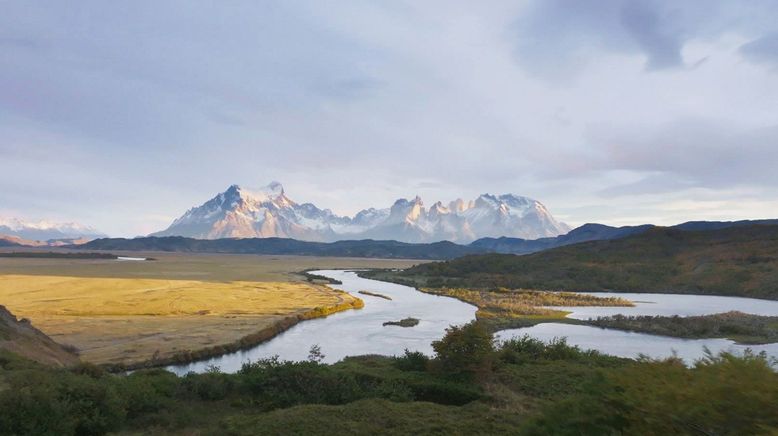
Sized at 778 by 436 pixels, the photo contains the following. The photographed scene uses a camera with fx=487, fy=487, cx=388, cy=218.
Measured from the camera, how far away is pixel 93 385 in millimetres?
18734

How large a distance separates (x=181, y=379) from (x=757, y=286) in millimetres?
122145

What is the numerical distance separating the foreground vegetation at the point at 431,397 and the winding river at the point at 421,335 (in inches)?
504

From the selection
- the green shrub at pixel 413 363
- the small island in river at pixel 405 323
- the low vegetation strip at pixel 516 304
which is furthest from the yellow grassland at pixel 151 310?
the green shrub at pixel 413 363

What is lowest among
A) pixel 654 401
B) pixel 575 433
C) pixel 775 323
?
pixel 775 323

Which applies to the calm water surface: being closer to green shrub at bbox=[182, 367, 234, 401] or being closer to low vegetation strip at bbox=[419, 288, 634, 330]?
low vegetation strip at bbox=[419, 288, 634, 330]

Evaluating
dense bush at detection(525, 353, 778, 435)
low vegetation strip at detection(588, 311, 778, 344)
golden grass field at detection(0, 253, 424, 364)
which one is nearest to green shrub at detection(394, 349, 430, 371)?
dense bush at detection(525, 353, 778, 435)

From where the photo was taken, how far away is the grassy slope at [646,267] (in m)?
115

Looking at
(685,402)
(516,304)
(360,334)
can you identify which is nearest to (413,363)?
(685,402)

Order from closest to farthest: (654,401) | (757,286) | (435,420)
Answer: (654,401) < (435,420) < (757,286)

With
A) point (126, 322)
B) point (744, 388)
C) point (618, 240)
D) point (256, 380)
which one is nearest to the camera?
point (744, 388)

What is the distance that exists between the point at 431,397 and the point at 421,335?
32.9 meters

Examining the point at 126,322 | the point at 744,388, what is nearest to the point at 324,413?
the point at 744,388

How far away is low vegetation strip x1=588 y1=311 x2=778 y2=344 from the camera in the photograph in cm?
5572

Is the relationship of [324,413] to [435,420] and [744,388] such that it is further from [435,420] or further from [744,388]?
[744,388]
